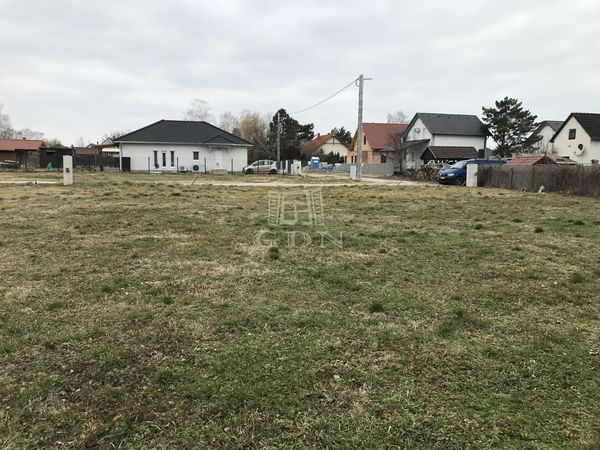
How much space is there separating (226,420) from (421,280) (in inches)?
Answer: 126

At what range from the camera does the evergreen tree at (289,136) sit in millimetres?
66481

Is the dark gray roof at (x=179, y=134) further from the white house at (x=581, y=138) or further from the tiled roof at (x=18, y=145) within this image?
the white house at (x=581, y=138)

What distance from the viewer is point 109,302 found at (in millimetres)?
4191

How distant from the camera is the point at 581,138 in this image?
42500 mm

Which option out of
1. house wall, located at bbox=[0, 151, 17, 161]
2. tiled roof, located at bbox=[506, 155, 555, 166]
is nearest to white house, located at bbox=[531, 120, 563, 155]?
tiled roof, located at bbox=[506, 155, 555, 166]

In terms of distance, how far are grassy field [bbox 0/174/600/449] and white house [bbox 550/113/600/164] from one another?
41.7 meters

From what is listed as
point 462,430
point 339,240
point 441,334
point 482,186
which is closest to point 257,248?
point 339,240

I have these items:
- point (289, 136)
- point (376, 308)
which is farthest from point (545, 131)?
point (376, 308)

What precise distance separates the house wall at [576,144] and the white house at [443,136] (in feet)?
24.2

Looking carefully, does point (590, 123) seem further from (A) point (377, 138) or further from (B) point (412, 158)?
(A) point (377, 138)

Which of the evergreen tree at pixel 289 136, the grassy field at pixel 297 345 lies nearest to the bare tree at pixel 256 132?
the evergreen tree at pixel 289 136

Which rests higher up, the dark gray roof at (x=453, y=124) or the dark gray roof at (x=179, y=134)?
the dark gray roof at (x=453, y=124)

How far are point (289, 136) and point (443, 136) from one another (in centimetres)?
3423

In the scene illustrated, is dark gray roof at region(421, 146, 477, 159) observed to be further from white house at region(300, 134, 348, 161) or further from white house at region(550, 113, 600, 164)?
white house at region(300, 134, 348, 161)
